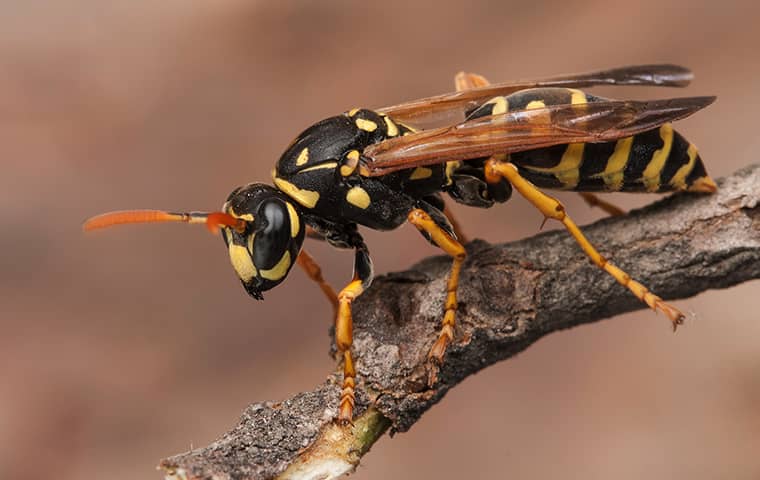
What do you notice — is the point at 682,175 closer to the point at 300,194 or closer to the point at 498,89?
the point at 498,89

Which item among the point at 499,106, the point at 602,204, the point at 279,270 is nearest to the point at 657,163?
the point at 602,204

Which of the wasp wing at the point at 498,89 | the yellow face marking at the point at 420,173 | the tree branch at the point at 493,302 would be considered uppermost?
the wasp wing at the point at 498,89

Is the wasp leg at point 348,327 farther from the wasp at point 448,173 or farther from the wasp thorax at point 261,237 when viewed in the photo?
the wasp thorax at point 261,237

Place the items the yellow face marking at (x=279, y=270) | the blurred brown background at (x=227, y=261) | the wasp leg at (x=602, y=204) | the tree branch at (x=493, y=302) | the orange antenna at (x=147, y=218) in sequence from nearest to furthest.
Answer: the tree branch at (x=493, y=302), the orange antenna at (x=147, y=218), the yellow face marking at (x=279, y=270), the wasp leg at (x=602, y=204), the blurred brown background at (x=227, y=261)

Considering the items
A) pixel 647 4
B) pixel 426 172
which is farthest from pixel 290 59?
pixel 426 172

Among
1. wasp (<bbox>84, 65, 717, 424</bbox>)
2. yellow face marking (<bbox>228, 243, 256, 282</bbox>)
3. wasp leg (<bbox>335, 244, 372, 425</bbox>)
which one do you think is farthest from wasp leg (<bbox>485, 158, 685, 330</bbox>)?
yellow face marking (<bbox>228, 243, 256, 282</bbox>)

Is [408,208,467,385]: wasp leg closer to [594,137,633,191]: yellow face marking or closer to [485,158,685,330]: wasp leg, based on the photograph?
[485,158,685,330]: wasp leg

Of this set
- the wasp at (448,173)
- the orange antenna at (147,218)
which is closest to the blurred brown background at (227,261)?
the wasp at (448,173)
